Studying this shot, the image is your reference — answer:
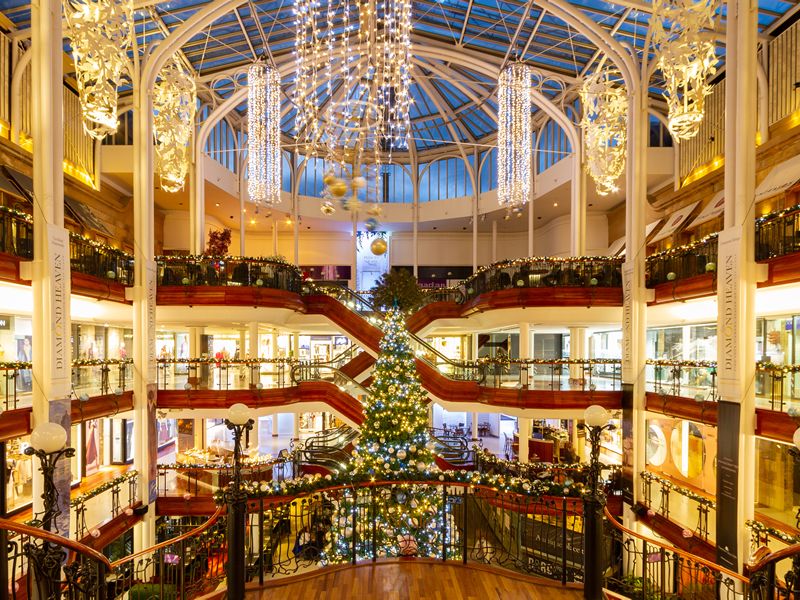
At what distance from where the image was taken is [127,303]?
11719 millimetres

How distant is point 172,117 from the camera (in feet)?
43.2

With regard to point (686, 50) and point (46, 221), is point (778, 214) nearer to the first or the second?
point (686, 50)

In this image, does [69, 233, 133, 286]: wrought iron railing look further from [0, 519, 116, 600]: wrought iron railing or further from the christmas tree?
[0, 519, 116, 600]: wrought iron railing

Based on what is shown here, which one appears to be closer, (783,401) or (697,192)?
(783,401)

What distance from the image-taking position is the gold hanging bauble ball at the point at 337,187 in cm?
565

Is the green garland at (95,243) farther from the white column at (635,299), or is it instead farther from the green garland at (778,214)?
the green garland at (778,214)

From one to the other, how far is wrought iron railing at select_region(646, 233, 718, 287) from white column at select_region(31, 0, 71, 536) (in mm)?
12012

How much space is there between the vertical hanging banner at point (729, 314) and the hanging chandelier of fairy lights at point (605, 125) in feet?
18.5

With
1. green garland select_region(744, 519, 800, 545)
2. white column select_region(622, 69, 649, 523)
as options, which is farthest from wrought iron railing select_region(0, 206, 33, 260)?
green garland select_region(744, 519, 800, 545)

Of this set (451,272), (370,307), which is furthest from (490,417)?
(370,307)

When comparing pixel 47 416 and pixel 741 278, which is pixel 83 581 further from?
pixel 741 278

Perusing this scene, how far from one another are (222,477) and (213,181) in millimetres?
10858

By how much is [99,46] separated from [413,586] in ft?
34.5

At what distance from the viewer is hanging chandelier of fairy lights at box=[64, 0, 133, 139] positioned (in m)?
8.89
